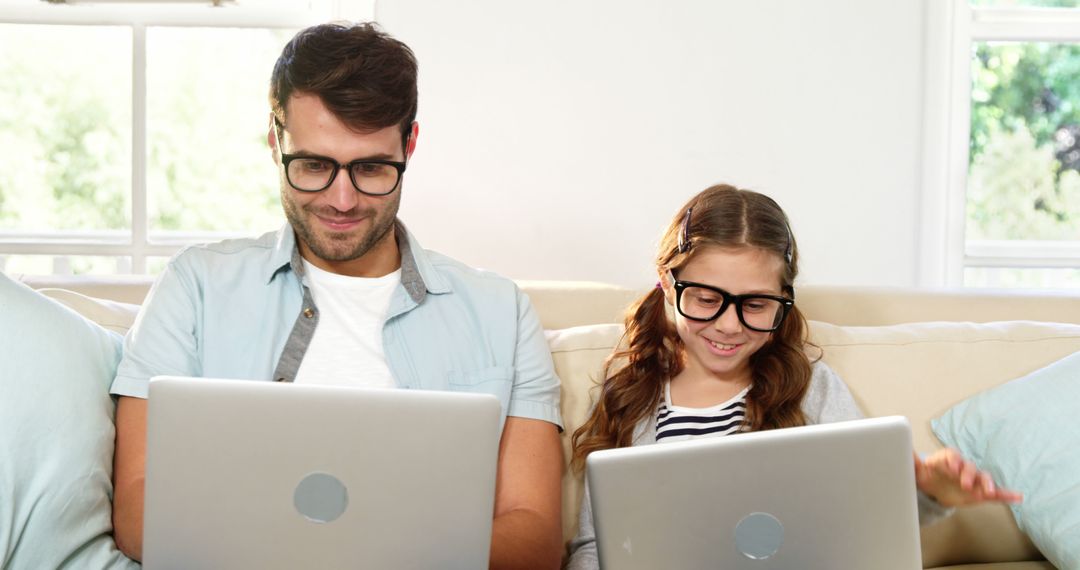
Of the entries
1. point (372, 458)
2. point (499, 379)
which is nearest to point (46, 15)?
point (499, 379)

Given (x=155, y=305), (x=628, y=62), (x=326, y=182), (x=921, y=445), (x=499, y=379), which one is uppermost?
(x=628, y=62)

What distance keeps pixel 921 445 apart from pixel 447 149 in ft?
4.56

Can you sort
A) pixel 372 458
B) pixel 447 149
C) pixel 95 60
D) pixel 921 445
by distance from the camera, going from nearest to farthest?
pixel 372 458
pixel 921 445
pixel 447 149
pixel 95 60

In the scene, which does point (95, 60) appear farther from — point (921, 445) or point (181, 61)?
point (921, 445)

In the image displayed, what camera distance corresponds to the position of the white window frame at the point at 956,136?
2.80 metres

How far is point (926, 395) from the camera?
1916 millimetres

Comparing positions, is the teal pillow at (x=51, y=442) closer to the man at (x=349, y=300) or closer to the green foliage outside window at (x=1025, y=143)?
the man at (x=349, y=300)

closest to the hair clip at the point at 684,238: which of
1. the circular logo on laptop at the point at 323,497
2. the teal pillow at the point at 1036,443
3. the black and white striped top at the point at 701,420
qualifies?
the black and white striped top at the point at 701,420

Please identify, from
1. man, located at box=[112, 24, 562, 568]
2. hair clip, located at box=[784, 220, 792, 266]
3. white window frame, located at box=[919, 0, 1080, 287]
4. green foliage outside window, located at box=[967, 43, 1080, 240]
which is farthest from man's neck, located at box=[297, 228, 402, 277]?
green foliage outside window, located at box=[967, 43, 1080, 240]

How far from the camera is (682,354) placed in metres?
1.94

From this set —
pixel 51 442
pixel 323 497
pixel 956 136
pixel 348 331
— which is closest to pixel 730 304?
pixel 348 331

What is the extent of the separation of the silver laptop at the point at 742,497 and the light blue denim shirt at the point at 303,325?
0.65 metres

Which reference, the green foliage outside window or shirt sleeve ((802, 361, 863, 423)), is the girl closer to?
shirt sleeve ((802, 361, 863, 423))

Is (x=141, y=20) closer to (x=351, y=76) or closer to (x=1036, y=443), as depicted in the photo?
(x=351, y=76)
